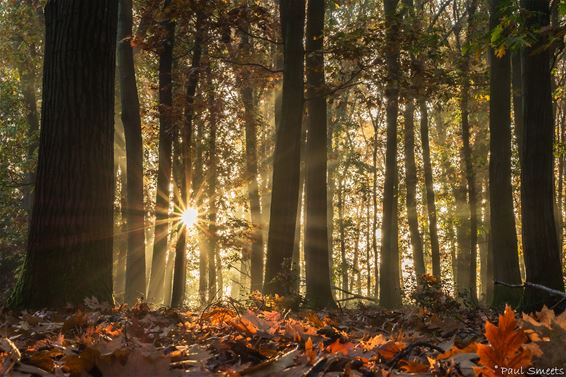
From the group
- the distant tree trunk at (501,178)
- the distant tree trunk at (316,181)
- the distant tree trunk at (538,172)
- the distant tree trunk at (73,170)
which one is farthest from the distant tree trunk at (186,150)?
the distant tree trunk at (538,172)

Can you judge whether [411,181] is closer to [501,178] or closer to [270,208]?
[501,178]

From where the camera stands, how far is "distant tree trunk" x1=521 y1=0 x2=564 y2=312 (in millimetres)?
6836

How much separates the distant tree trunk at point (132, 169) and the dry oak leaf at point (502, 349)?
11998mm

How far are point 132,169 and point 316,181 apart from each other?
15.5ft

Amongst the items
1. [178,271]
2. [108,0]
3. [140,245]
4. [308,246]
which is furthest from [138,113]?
[108,0]

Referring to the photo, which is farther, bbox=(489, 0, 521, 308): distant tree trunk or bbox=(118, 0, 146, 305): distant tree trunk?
bbox=(118, 0, 146, 305): distant tree trunk

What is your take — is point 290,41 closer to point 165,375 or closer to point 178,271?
point 178,271

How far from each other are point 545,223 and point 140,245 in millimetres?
9164

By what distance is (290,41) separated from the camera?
9445mm

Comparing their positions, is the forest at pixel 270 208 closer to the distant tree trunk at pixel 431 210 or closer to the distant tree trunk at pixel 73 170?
the distant tree trunk at pixel 73 170

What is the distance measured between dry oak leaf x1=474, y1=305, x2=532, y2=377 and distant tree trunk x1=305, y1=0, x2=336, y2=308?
937cm

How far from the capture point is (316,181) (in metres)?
11.6

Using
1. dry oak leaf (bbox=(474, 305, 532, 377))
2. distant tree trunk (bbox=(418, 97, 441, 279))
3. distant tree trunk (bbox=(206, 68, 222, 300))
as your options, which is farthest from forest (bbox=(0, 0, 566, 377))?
distant tree trunk (bbox=(418, 97, 441, 279))

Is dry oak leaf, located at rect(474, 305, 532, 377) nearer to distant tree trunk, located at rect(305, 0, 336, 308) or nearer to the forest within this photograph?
the forest
